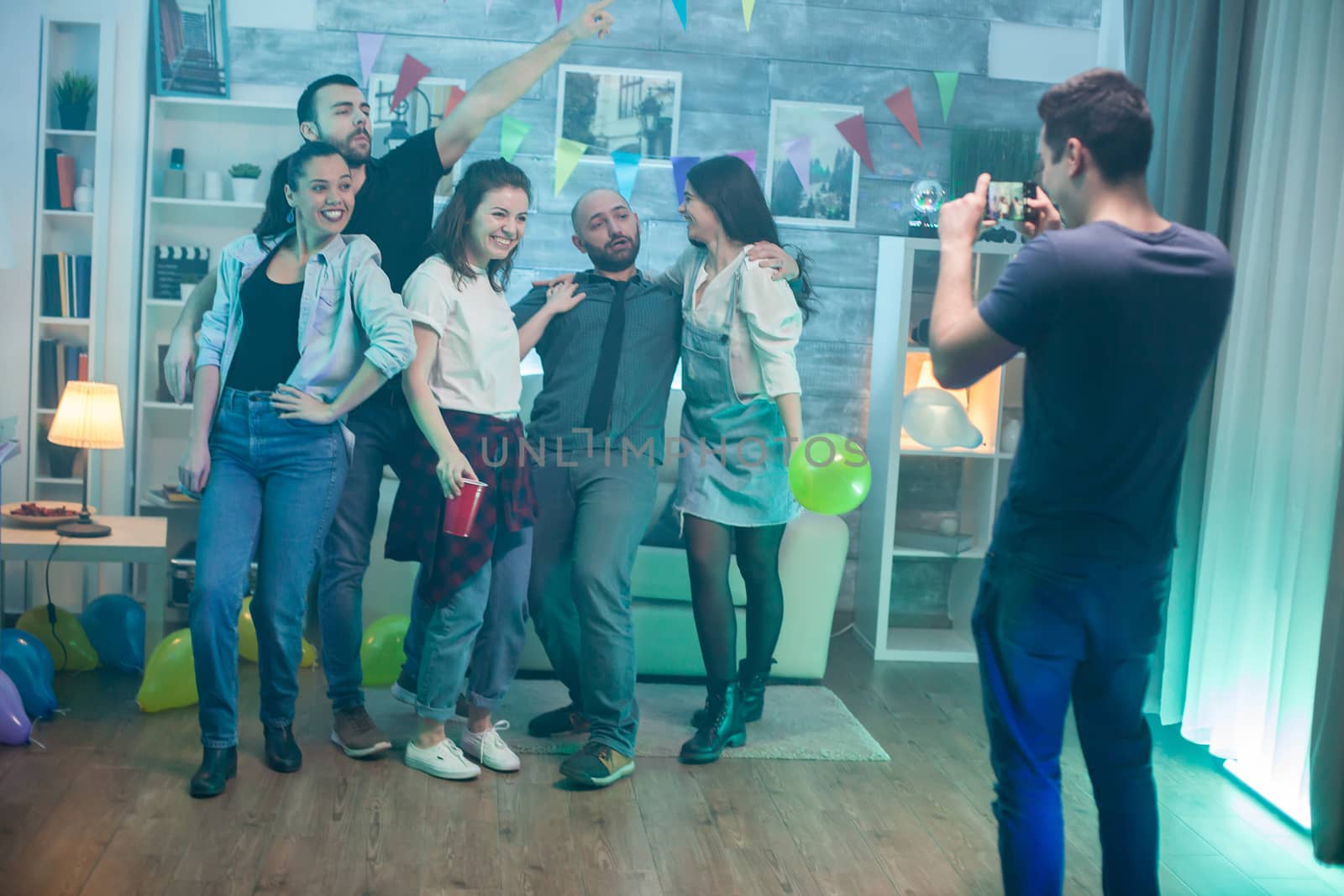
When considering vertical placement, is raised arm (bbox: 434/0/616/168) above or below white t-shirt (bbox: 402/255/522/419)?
above

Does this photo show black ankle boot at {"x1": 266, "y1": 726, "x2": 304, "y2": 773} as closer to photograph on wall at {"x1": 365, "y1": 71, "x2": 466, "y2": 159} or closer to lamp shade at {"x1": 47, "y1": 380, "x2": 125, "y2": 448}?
lamp shade at {"x1": 47, "y1": 380, "x2": 125, "y2": 448}

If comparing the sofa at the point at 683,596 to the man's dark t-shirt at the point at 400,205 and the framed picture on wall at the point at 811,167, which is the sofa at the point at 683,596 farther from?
the framed picture on wall at the point at 811,167

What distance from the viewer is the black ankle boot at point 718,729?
2.96 meters

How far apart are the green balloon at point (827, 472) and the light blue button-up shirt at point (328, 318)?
96 centimetres

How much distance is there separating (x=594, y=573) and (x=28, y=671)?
1.48 m

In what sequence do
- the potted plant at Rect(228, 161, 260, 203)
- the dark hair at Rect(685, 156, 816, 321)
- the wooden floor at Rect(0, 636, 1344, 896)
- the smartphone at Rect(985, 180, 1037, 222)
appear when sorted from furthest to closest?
the potted plant at Rect(228, 161, 260, 203) < the dark hair at Rect(685, 156, 816, 321) < the wooden floor at Rect(0, 636, 1344, 896) < the smartphone at Rect(985, 180, 1037, 222)

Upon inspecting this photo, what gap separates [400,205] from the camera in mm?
2902

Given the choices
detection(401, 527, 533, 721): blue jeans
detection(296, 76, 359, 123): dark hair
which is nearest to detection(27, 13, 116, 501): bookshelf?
detection(296, 76, 359, 123): dark hair

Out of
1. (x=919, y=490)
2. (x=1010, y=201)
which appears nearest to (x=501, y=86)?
(x=1010, y=201)

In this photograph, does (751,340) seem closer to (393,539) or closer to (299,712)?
(393,539)

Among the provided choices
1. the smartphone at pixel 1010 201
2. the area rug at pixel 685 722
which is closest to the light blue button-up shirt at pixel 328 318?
the area rug at pixel 685 722

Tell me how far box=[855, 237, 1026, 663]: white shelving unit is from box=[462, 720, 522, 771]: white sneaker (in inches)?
64.5

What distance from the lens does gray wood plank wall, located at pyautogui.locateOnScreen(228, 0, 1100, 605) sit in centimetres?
436

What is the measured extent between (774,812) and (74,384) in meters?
2.39
